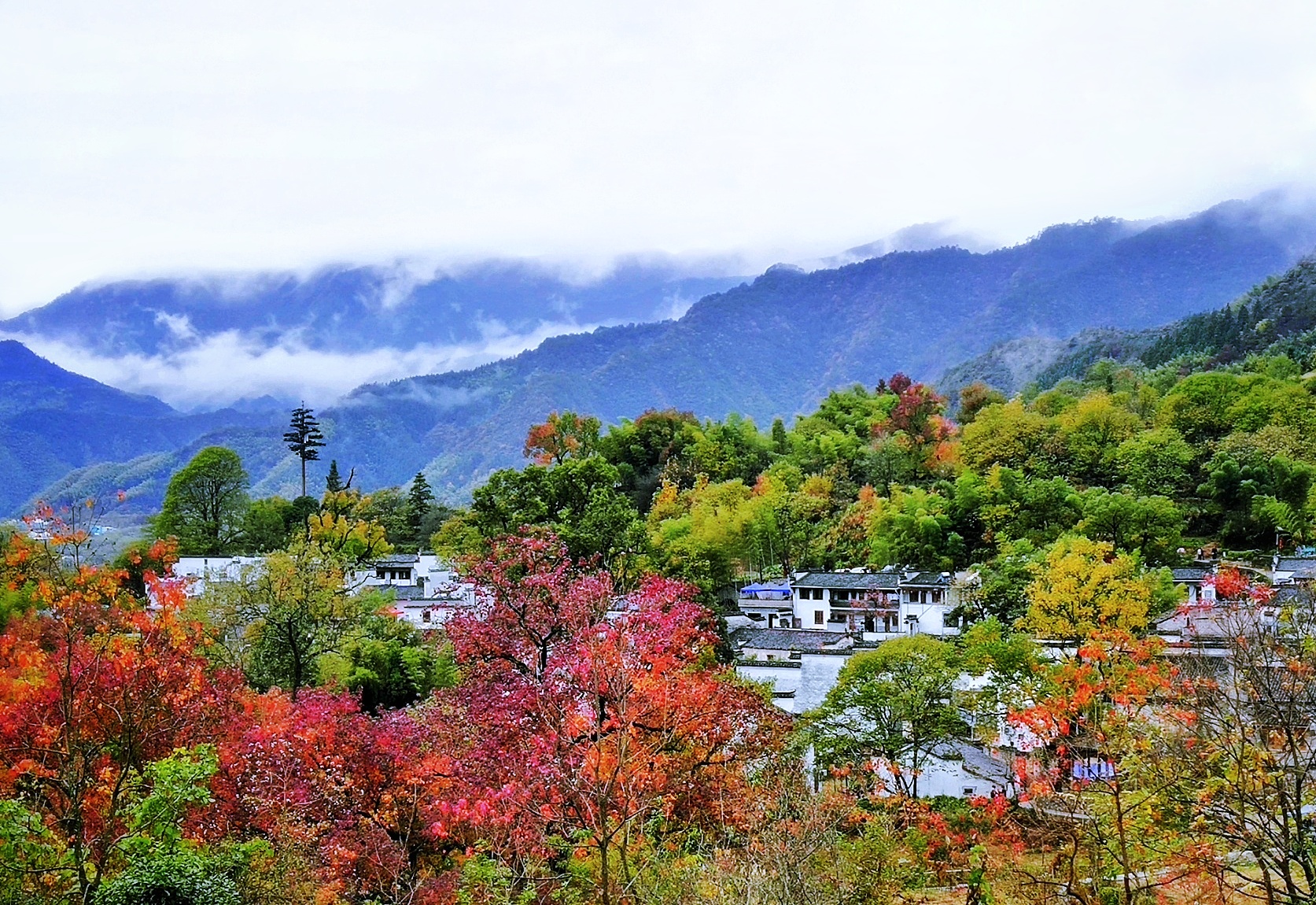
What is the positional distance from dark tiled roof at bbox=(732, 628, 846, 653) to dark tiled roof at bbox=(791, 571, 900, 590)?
4004 millimetres

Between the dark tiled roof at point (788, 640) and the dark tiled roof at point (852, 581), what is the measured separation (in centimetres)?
400

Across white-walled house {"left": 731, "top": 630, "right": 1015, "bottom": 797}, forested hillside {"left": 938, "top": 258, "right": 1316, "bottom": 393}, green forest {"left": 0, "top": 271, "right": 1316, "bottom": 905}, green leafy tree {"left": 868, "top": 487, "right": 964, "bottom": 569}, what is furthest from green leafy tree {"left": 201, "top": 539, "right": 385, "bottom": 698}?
forested hillside {"left": 938, "top": 258, "right": 1316, "bottom": 393}

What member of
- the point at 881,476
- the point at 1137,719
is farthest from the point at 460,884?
the point at 881,476

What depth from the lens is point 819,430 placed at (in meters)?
61.0

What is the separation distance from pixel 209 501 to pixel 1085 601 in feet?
136

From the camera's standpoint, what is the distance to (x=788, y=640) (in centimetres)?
2848

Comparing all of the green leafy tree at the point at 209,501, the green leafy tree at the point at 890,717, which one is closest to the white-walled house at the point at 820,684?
the green leafy tree at the point at 890,717

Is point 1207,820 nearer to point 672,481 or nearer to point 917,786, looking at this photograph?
point 917,786

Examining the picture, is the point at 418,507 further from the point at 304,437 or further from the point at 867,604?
the point at 867,604

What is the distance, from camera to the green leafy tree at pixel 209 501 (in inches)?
1906

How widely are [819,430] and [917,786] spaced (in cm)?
4069

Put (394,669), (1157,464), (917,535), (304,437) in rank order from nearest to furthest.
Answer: (394,669) < (917,535) < (1157,464) < (304,437)

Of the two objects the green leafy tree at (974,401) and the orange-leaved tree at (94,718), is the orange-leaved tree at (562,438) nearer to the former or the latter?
the green leafy tree at (974,401)

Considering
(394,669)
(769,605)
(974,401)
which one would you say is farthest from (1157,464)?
(394,669)
